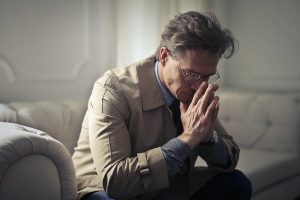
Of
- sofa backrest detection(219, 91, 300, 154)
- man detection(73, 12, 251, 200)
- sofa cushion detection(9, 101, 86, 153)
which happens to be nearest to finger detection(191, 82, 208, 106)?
man detection(73, 12, 251, 200)

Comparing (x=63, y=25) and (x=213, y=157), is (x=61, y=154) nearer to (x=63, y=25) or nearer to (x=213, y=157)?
(x=213, y=157)

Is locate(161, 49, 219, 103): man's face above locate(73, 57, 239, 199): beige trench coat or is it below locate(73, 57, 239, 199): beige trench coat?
above

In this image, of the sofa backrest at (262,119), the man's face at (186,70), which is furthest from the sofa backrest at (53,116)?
the sofa backrest at (262,119)

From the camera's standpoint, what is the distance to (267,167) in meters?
1.74

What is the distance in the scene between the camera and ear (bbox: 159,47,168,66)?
1.20m

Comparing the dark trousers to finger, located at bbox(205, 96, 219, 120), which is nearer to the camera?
finger, located at bbox(205, 96, 219, 120)

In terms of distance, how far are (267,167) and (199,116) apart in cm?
73

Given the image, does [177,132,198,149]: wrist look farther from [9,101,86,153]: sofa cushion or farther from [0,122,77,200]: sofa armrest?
[9,101,86,153]: sofa cushion

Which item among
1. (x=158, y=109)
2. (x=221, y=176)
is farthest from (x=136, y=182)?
(x=221, y=176)

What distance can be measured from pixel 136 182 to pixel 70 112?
22.4 inches

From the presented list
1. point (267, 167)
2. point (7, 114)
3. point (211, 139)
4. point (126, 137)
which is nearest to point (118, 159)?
point (126, 137)

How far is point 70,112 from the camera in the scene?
154 centimetres

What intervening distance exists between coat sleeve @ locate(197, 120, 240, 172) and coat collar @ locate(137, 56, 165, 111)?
0.66ft

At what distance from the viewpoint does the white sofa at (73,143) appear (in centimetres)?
93
